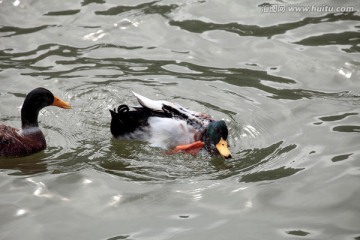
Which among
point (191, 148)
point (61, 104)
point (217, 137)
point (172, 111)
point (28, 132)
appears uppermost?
point (61, 104)

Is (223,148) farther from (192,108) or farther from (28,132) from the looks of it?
(28,132)

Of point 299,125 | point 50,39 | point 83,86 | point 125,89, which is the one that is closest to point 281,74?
point 299,125

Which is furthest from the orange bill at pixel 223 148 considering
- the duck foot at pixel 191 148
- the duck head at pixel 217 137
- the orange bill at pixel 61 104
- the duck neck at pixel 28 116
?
the duck neck at pixel 28 116

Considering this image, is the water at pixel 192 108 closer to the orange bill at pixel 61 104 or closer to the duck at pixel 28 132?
the duck at pixel 28 132

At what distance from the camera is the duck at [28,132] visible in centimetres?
695

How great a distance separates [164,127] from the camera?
695 cm

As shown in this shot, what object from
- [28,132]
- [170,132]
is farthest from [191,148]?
[28,132]

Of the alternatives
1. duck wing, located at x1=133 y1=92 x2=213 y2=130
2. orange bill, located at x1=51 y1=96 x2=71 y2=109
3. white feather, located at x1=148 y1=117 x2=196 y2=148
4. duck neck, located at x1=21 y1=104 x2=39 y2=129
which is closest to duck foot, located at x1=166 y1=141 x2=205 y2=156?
white feather, located at x1=148 y1=117 x2=196 y2=148

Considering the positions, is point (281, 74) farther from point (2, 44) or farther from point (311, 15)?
point (2, 44)

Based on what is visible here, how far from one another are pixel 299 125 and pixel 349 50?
2153mm

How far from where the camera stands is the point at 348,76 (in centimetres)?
847

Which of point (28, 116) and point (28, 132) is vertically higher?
point (28, 116)

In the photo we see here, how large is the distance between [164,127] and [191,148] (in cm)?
38

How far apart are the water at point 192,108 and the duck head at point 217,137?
174 mm
